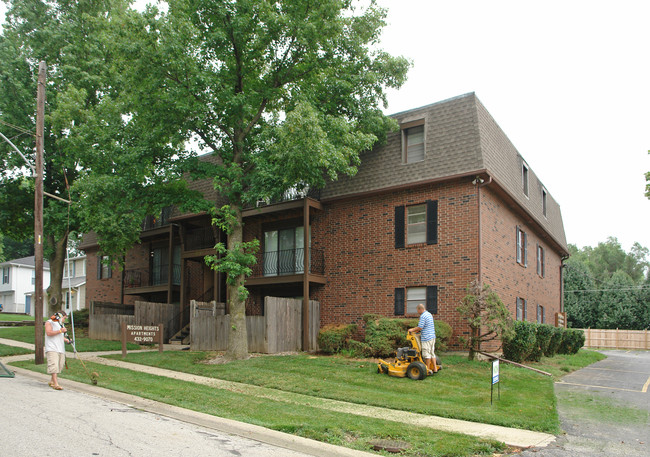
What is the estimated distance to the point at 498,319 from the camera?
14.7m

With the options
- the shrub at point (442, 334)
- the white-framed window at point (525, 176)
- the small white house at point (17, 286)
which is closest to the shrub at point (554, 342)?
the shrub at point (442, 334)

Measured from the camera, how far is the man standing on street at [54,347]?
1141cm

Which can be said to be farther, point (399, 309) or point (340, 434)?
point (399, 309)

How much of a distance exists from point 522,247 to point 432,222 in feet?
20.4

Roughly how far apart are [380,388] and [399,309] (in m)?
6.55

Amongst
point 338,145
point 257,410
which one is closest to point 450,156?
point 338,145

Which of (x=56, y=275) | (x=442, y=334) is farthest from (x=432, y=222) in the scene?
(x=56, y=275)

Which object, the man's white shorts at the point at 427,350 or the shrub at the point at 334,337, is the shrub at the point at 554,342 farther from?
the man's white shorts at the point at 427,350

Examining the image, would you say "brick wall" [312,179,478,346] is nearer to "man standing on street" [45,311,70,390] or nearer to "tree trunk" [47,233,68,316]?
"man standing on street" [45,311,70,390]

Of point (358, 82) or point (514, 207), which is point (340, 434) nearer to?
point (358, 82)

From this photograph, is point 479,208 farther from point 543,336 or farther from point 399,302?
point 543,336

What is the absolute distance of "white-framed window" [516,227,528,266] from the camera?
21.7 meters

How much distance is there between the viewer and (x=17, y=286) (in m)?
54.8

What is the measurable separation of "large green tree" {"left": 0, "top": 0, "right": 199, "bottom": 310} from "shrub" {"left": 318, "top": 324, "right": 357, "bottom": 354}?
262 inches
